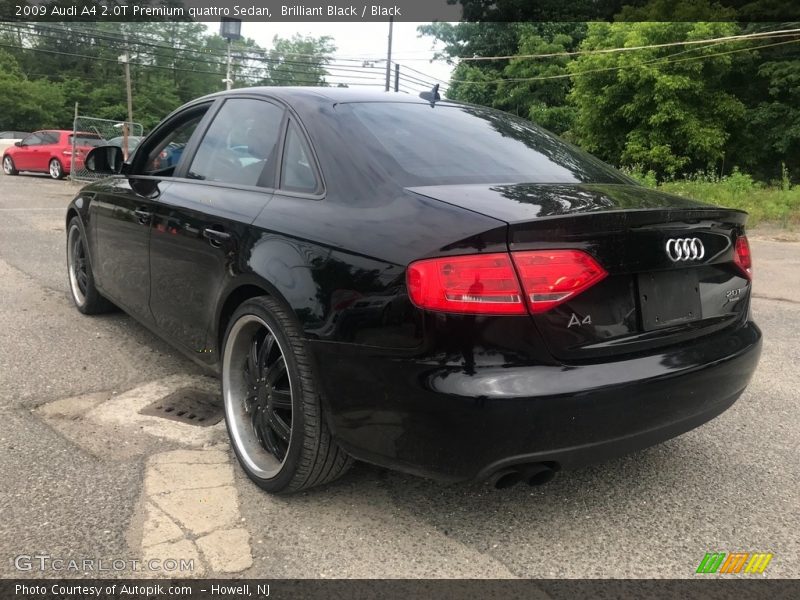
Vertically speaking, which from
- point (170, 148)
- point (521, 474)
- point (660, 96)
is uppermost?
point (660, 96)

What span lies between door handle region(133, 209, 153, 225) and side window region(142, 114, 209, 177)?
0.25 m

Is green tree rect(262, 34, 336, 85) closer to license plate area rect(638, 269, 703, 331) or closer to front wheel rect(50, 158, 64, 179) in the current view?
front wheel rect(50, 158, 64, 179)

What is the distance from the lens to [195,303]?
307 centimetres

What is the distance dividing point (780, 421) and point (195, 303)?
3003 millimetres

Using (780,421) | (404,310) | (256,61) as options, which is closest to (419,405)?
(404,310)

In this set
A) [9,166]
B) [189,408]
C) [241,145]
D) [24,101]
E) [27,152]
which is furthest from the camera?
[24,101]

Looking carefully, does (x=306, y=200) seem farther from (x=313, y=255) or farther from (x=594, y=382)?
(x=594, y=382)

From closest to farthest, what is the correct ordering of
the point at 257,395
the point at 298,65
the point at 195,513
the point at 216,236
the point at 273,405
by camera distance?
the point at 195,513
the point at 273,405
the point at 257,395
the point at 216,236
the point at 298,65

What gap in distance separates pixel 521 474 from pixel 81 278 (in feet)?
13.9

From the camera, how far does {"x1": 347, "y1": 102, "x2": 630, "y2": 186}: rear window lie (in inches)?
98.8

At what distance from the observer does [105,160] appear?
4398mm

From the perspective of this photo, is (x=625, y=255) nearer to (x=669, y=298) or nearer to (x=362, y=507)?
(x=669, y=298)

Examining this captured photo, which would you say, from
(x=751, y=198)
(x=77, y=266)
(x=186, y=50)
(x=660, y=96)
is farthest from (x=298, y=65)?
(x=77, y=266)

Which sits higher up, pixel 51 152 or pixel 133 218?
pixel 133 218
